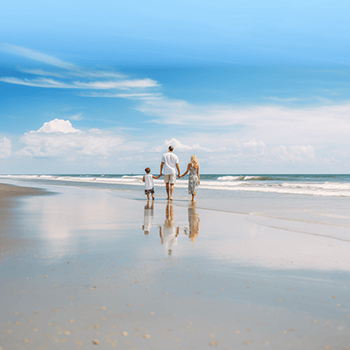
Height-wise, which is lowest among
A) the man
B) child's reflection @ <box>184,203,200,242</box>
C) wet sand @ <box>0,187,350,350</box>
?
child's reflection @ <box>184,203,200,242</box>

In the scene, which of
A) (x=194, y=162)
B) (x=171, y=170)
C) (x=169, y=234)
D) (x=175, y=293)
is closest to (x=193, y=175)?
(x=194, y=162)

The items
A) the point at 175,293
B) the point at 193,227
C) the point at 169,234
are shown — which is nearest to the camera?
the point at 175,293

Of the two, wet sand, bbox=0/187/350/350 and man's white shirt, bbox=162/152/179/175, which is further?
man's white shirt, bbox=162/152/179/175

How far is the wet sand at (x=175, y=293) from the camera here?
2418 mm

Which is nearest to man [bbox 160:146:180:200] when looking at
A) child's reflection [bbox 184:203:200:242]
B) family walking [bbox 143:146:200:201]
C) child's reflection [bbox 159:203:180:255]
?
family walking [bbox 143:146:200:201]

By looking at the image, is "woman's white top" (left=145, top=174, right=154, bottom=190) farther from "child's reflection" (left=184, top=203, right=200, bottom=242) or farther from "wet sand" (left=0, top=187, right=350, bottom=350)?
"wet sand" (left=0, top=187, right=350, bottom=350)

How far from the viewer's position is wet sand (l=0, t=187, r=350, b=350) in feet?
7.93

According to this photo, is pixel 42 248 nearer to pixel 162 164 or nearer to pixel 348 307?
pixel 348 307

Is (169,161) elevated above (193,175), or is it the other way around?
(169,161)

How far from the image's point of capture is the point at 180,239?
236 inches

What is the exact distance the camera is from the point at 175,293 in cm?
322

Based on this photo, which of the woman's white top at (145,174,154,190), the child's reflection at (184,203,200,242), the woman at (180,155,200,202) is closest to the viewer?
the child's reflection at (184,203,200,242)

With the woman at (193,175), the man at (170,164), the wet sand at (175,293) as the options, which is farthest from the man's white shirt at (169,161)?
the wet sand at (175,293)

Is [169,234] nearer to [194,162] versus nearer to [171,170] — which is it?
[171,170]
